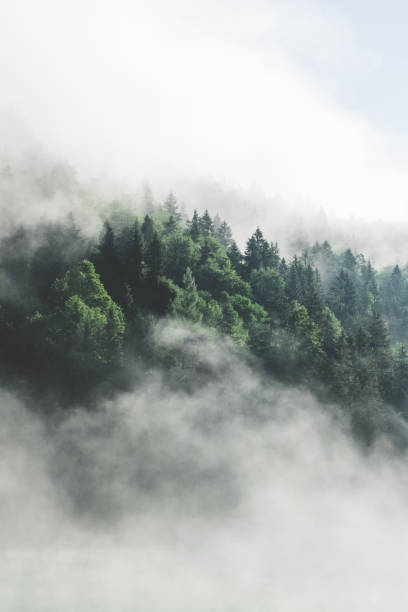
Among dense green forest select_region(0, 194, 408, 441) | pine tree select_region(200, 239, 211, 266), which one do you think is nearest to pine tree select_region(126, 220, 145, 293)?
dense green forest select_region(0, 194, 408, 441)

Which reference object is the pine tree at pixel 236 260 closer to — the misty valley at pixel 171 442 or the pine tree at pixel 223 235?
the misty valley at pixel 171 442

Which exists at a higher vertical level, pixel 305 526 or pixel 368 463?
pixel 368 463

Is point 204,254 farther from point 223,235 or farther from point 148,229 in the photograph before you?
point 223,235

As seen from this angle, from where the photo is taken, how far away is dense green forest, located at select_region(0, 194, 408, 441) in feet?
207

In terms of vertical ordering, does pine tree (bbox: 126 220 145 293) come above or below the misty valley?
above

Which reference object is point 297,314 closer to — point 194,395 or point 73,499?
point 194,395

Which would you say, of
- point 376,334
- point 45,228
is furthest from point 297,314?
point 45,228

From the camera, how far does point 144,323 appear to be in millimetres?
67125

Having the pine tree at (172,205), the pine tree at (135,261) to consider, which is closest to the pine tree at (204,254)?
the pine tree at (135,261)

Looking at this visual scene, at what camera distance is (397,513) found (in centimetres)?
6744

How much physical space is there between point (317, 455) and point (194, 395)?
17.4m

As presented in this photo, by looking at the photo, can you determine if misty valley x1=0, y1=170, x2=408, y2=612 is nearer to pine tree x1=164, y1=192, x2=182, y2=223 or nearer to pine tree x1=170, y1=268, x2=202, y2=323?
pine tree x1=170, y1=268, x2=202, y2=323

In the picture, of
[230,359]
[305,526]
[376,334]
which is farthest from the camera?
[376,334]

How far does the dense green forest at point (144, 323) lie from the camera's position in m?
63.1
